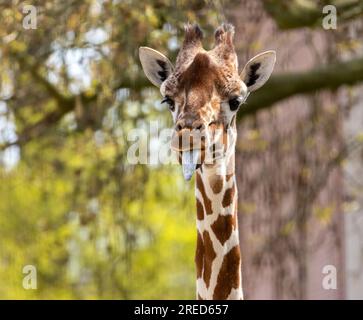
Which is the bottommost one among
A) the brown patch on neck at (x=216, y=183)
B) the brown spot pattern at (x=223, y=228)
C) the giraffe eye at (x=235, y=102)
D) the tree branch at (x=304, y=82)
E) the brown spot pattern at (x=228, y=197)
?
the brown spot pattern at (x=223, y=228)

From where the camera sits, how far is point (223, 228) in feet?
19.7

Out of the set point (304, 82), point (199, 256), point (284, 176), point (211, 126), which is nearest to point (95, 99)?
point (304, 82)

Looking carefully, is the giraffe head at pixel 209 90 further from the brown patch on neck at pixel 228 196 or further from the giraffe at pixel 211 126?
the brown patch on neck at pixel 228 196

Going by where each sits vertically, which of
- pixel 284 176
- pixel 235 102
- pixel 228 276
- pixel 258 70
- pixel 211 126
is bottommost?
pixel 228 276

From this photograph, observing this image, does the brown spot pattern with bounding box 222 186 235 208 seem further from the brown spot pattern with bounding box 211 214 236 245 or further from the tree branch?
the tree branch

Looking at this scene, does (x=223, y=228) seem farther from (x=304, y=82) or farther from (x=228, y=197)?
(x=304, y=82)

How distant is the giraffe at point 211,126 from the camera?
5258mm

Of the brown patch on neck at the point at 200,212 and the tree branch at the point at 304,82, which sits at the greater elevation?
the tree branch at the point at 304,82

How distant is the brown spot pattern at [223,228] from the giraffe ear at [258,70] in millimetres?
723

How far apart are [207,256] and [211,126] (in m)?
0.94

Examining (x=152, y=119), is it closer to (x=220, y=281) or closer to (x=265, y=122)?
(x=265, y=122)

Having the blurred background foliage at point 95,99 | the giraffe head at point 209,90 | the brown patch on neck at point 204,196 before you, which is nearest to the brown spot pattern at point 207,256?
the brown patch on neck at point 204,196

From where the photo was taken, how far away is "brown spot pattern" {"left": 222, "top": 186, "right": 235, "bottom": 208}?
19.6ft
